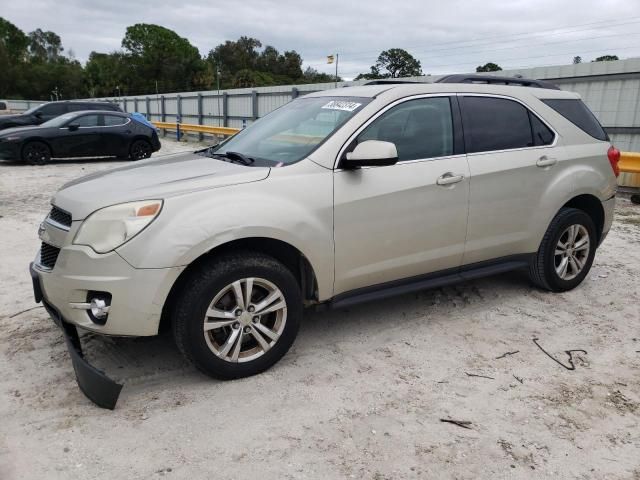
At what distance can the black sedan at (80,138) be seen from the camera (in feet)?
42.8

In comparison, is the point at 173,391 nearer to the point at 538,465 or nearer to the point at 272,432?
the point at 272,432

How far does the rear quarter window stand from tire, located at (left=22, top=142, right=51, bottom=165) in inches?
490

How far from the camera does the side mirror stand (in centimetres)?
327

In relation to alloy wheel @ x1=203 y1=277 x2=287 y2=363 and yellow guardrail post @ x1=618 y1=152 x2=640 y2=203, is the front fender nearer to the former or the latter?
alloy wheel @ x1=203 y1=277 x2=287 y2=363

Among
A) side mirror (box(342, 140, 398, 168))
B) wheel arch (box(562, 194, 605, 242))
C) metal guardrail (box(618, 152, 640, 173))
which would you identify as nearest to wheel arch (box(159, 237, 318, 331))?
side mirror (box(342, 140, 398, 168))

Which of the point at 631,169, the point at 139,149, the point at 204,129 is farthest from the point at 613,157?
the point at 204,129

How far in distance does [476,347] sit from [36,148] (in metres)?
12.8

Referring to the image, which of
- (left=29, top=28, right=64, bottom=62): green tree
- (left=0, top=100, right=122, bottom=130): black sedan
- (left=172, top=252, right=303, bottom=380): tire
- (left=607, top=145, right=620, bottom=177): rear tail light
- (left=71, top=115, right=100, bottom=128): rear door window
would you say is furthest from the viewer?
(left=29, top=28, right=64, bottom=62): green tree

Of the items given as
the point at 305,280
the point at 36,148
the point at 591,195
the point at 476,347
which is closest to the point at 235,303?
the point at 305,280

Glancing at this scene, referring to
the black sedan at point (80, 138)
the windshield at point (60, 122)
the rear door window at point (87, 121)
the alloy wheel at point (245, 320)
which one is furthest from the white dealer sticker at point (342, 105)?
the windshield at point (60, 122)

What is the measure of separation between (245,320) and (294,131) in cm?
144

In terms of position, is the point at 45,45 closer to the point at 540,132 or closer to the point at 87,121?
the point at 87,121

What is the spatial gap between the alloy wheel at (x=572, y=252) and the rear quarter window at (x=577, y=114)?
0.83m

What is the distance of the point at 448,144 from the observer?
12.7ft
